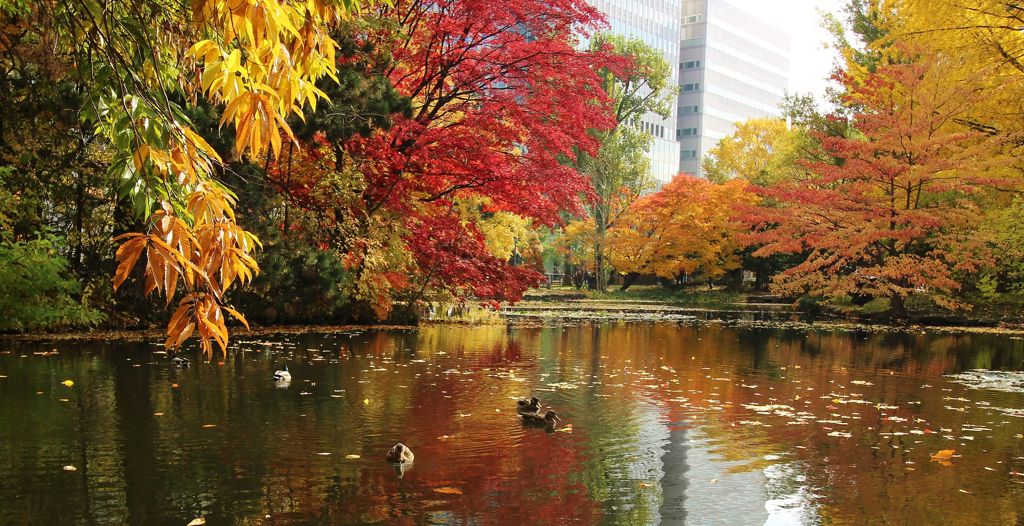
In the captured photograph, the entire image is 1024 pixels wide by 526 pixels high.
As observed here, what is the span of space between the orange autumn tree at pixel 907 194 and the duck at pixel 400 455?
22.5 m

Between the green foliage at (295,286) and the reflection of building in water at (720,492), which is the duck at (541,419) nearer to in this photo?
the reflection of building in water at (720,492)

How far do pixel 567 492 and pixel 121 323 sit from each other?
12.8 metres

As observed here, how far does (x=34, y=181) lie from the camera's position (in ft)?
48.0

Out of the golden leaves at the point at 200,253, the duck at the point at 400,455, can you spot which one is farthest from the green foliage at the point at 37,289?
the golden leaves at the point at 200,253

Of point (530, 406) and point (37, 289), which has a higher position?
point (37, 289)

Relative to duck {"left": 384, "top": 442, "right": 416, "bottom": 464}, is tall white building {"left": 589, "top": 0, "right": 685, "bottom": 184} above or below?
above

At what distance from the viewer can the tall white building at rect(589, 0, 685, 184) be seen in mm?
99375

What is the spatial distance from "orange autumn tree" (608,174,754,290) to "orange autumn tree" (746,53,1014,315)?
1563cm

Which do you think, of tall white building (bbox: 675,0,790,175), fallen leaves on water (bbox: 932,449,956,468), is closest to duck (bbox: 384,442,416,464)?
fallen leaves on water (bbox: 932,449,956,468)

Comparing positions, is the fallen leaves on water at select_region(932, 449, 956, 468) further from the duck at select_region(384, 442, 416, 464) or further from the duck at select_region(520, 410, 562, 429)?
the duck at select_region(384, 442, 416, 464)

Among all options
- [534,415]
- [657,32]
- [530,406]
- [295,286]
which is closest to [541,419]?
[534,415]

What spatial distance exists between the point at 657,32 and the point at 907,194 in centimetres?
8465

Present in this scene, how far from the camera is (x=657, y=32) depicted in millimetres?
107000

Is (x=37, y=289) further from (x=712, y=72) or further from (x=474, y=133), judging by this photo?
(x=712, y=72)
